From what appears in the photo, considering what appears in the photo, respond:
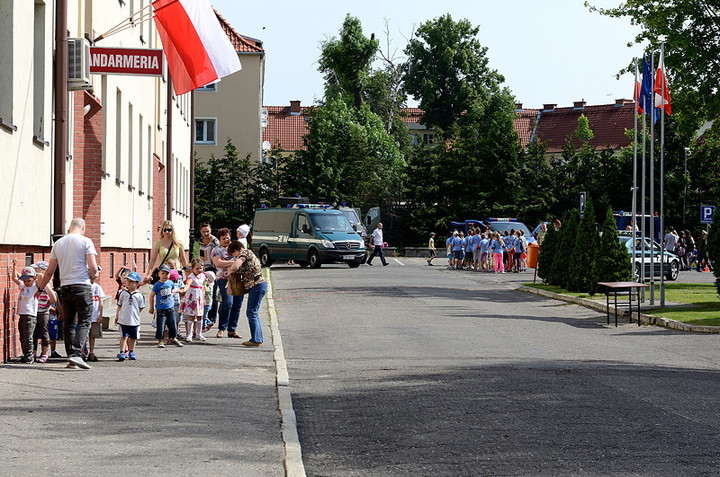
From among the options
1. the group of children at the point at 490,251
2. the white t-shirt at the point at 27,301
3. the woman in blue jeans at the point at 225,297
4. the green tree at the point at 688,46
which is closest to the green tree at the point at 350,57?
the group of children at the point at 490,251

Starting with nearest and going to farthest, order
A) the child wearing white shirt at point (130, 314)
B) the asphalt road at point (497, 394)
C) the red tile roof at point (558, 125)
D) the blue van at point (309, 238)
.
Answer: the asphalt road at point (497, 394), the child wearing white shirt at point (130, 314), the blue van at point (309, 238), the red tile roof at point (558, 125)

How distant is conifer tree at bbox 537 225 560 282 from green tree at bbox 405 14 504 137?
54.3 meters

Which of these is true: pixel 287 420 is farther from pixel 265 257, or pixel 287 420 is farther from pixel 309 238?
pixel 265 257

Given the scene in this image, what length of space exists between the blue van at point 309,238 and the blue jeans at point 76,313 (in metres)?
30.1

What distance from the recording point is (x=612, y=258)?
26.1 m

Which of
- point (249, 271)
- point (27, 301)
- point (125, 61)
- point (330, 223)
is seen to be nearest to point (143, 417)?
point (27, 301)

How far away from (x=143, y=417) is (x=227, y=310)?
866 centimetres

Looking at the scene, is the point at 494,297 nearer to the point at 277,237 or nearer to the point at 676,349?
the point at 676,349

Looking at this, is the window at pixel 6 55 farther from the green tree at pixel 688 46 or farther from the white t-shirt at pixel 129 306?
the green tree at pixel 688 46

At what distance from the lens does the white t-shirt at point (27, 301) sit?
12844 millimetres

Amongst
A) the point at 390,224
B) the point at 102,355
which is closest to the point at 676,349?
the point at 102,355

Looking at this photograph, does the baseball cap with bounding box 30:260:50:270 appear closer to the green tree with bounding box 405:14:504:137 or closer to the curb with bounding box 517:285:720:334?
the curb with bounding box 517:285:720:334

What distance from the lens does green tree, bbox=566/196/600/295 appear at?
88.8 ft

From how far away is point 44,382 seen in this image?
11055mm
